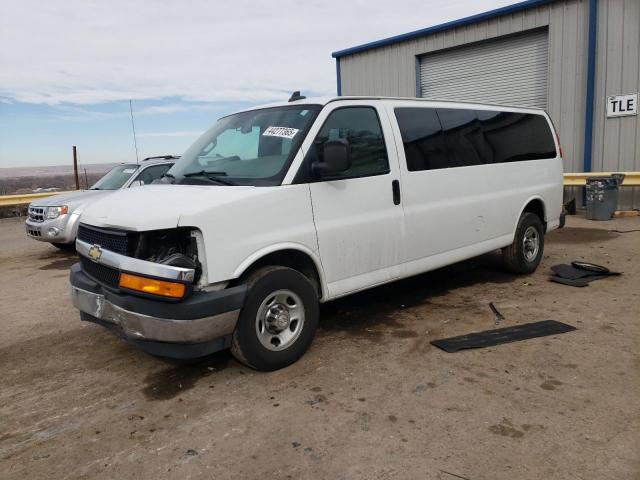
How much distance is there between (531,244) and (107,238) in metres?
5.15

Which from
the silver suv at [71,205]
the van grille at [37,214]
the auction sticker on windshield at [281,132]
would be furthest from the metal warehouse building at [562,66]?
the van grille at [37,214]

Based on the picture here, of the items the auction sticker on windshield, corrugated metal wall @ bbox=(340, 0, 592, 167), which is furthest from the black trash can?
the auction sticker on windshield

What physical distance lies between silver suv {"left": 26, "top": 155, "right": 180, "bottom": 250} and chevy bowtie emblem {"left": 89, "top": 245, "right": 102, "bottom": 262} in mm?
4782

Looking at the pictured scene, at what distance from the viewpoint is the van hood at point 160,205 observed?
3498 mm

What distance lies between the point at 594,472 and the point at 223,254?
8.12 ft

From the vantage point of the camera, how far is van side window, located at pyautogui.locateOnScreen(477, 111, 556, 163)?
596 centimetres

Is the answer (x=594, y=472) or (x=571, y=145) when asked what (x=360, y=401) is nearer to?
(x=594, y=472)

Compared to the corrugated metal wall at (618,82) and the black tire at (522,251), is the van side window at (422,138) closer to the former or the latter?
the black tire at (522,251)

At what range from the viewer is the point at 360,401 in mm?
3486

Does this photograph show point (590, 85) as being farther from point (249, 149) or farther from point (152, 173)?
point (249, 149)

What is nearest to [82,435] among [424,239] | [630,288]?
[424,239]

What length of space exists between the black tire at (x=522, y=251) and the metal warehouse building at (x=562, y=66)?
4.18 metres

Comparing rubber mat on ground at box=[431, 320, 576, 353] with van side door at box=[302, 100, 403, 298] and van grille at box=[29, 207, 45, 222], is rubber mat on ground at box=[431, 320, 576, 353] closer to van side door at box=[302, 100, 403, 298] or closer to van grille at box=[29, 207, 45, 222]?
van side door at box=[302, 100, 403, 298]

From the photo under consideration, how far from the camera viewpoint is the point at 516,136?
251 inches
